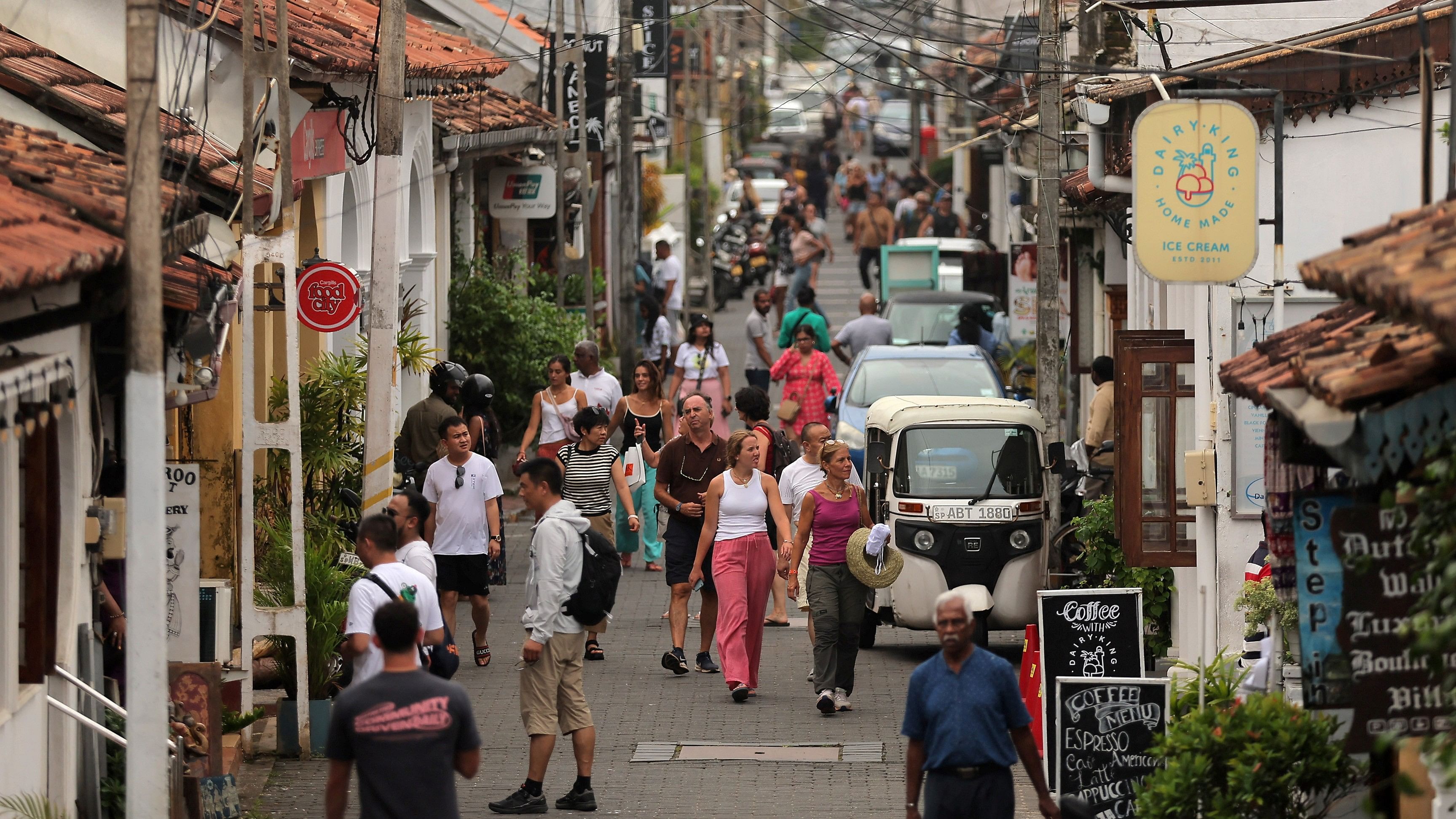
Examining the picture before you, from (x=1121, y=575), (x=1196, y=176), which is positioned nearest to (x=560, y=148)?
(x=1121, y=575)

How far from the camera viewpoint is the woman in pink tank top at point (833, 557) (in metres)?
11.3

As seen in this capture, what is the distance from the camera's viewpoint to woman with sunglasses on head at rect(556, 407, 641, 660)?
13.1 meters

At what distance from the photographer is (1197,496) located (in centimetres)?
1070

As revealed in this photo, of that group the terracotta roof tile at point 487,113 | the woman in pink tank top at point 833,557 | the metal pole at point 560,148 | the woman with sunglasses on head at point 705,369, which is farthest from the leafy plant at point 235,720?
the metal pole at point 560,148

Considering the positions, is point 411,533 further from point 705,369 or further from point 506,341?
Result: point 506,341

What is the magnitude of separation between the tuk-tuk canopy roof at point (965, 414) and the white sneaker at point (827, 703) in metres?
2.55

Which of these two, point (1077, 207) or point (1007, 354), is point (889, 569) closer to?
point (1077, 207)

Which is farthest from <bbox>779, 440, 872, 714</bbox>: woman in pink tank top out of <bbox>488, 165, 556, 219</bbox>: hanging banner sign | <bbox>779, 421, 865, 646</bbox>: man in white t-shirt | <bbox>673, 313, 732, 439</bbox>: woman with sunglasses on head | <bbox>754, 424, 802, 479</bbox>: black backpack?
<bbox>488, 165, 556, 219</bbox>: hanging banner sign

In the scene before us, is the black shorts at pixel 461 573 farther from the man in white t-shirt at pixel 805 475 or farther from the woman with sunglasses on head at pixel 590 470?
the man in white t-shirt at pixel 805 475

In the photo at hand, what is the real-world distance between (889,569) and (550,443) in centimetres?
514

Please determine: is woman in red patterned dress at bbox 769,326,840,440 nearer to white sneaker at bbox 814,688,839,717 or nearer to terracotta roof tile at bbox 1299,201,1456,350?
white sneaker at bbox 814,688,839,717

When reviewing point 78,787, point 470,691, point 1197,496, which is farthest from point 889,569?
point 78,787

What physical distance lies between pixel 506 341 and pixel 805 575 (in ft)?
35.3

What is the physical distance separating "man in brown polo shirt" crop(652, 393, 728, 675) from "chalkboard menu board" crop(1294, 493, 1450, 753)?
6.82 m
